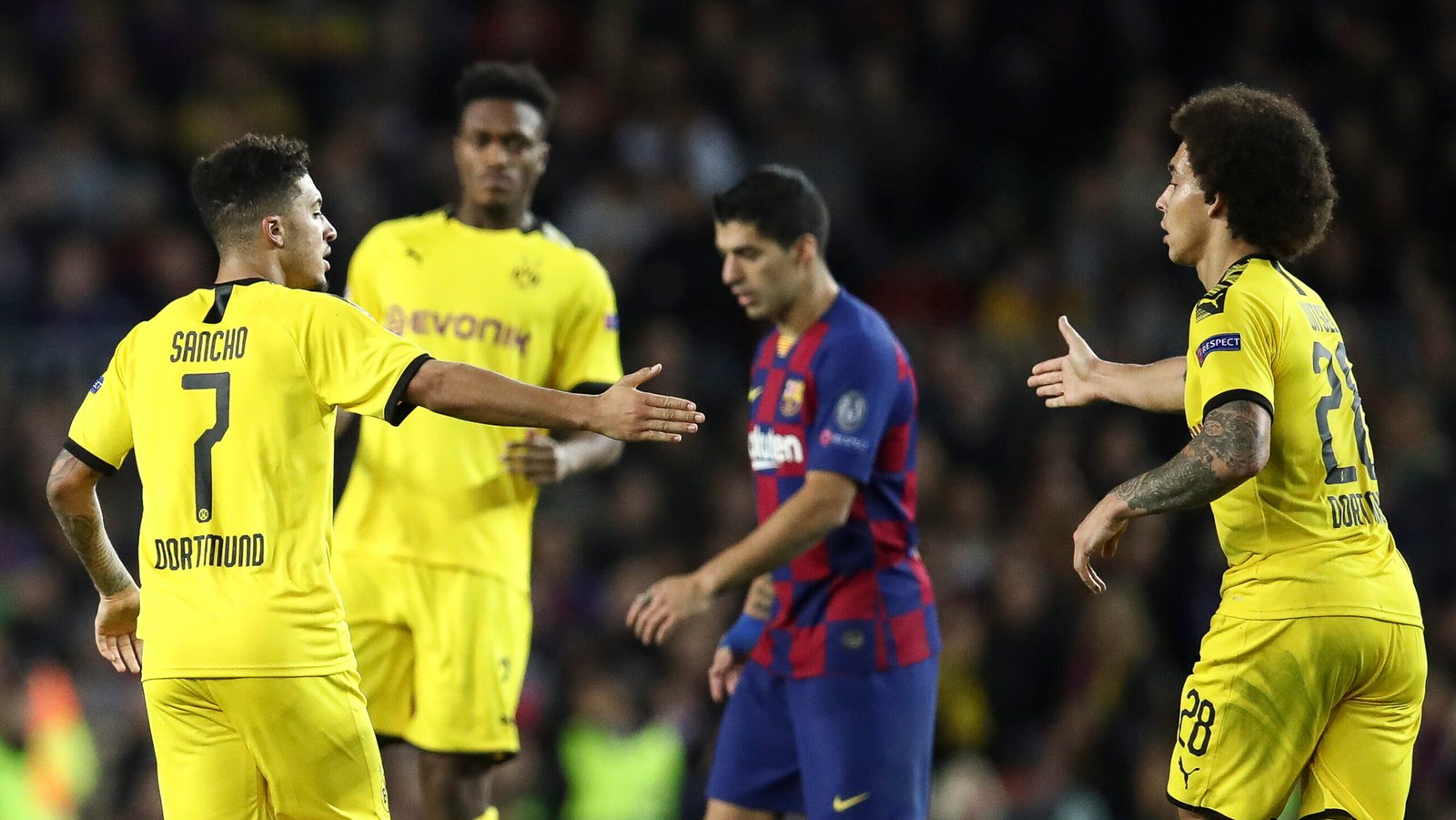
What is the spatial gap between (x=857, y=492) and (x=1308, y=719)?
1759 mm

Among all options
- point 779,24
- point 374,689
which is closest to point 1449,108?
point 779,24

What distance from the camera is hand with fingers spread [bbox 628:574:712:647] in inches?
210

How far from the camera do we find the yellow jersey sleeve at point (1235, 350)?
4273 millimetres

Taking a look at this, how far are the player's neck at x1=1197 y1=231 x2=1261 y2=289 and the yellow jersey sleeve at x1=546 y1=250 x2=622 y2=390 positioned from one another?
2.45m

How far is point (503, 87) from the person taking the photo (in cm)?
656

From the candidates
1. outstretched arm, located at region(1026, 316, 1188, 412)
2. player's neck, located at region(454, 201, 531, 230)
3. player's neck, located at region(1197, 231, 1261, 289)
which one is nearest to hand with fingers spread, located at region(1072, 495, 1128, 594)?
outstretched arm, located at region(1026, 316, 1188, 412)

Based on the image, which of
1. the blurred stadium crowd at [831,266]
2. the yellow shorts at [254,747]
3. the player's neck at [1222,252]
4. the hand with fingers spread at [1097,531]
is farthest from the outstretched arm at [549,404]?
the blurred stadium crowd at [831,266]

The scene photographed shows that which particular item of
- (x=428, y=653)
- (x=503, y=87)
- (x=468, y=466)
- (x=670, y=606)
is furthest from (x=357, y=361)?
(x=503, y=87)

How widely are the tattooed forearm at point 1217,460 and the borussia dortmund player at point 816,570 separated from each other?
1.46 m

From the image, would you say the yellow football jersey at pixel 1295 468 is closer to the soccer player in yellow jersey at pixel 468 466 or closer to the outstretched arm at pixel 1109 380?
the outstretched arm at pixel 1109 380

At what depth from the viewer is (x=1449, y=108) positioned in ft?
41.9

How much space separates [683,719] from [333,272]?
3.78 m

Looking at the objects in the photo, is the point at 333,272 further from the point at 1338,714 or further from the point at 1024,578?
the point at 1338,714

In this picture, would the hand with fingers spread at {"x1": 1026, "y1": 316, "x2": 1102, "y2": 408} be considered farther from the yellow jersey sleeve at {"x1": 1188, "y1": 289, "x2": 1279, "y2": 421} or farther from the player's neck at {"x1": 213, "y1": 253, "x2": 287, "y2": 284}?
the player's neck at {"x1": 213, "y1": 253, "x2": 287, "y2": 284}
